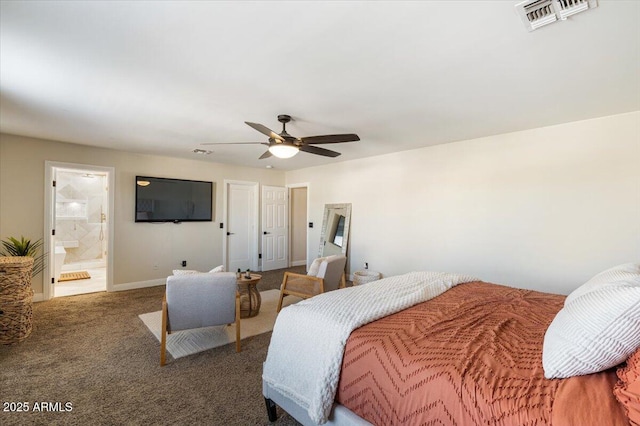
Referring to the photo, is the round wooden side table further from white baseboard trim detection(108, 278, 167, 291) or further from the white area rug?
white baseboard trim detection(108, 278, 167, 291)

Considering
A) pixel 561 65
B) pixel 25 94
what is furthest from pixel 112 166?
pixel 561 65

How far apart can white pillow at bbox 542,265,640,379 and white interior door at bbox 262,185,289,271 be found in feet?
20.3

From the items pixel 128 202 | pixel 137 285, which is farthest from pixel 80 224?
pixel 137 285

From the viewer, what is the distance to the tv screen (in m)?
5.38

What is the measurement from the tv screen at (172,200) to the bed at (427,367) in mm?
4607

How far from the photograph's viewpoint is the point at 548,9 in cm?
162

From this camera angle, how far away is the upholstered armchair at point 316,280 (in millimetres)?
3842

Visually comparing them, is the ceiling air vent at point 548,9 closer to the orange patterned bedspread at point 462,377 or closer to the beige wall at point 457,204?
the orange patterned bedspread at point 462,377

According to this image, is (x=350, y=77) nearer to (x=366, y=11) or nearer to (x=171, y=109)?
(x=366, y=11)

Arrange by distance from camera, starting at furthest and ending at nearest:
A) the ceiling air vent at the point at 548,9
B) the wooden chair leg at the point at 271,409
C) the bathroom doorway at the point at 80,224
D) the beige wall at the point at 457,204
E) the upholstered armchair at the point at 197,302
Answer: the bathroom doorway at the point at 80,224 → the beige wall at the point at 457,204 → the upholstered armchair at the point at 197,302 → the wooden chair leg at the point at 271,409 → the ceiling air vent at the point at 548,9

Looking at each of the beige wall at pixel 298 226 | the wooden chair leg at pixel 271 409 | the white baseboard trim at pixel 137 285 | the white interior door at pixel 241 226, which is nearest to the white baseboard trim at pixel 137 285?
the white baseboard trim at pixel 137 285

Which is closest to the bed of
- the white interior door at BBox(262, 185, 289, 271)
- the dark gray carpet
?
the dark gray carpet

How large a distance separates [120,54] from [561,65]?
321cm

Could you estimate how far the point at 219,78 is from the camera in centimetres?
244
